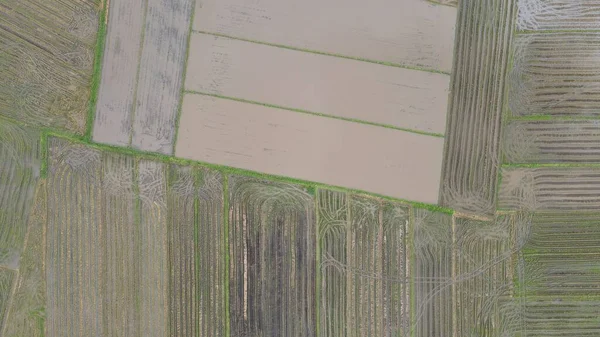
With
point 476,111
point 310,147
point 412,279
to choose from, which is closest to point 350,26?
point 310,147

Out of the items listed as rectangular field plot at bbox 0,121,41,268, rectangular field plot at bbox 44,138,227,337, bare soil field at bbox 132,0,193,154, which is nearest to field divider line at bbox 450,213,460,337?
rectangular field plot at bbox 44,138,227,337

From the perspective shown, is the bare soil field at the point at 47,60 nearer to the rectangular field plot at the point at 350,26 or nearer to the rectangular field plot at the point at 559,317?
the rectangular field plot at the point at 350,26

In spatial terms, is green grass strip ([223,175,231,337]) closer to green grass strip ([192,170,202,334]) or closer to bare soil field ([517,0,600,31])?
green grass strip ([192,170,202,334])

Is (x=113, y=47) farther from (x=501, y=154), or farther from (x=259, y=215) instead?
(x=501, y=154)

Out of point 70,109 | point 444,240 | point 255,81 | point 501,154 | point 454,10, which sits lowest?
point 444,240

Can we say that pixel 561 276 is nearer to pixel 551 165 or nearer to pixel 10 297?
pixel 551 165

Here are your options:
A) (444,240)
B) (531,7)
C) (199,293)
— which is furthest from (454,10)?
(199,293)

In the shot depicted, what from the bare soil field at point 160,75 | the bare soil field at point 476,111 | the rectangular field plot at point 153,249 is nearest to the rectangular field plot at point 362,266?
the bare soil field at point 476,111
